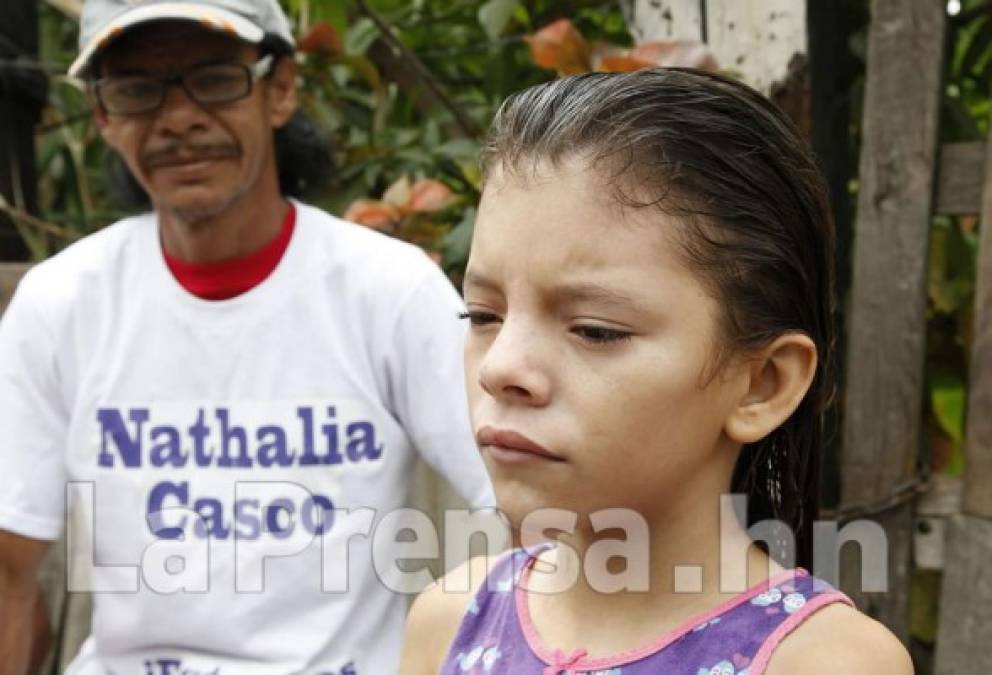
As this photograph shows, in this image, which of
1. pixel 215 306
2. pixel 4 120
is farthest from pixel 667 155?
pixel 4 120

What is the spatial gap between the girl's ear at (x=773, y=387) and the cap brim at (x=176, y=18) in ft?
4.23

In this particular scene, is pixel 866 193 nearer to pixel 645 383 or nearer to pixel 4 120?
pixel 645 383

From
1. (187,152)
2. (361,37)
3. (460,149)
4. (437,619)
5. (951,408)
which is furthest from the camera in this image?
(361,37)

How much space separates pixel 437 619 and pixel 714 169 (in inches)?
21.4

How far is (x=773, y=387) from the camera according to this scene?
1.22 meters

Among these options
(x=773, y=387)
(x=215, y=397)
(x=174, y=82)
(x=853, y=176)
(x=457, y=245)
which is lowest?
(x=215, y=397)

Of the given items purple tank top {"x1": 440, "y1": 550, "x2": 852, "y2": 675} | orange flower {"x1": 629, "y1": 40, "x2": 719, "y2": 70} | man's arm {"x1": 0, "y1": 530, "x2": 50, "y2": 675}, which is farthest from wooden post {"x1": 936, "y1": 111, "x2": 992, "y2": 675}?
man's arm {"x1": 0, "y1": 530, "x2": 50, "y2": 675}

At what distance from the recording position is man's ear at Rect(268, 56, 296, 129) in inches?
94.0

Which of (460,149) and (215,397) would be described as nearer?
(215,397)

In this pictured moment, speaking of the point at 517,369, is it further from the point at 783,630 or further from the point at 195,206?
the point at 195,206

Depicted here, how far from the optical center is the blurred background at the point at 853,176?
2393 mm

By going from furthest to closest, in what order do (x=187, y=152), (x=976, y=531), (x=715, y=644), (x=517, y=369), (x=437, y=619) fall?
(x=976, y=531) < (x=187, y=152) < (x=437, y=619) < (x=715, y=644) < (x=517, y=369)

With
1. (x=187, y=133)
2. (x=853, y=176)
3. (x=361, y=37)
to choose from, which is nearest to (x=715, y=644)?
(x=187, y=133)

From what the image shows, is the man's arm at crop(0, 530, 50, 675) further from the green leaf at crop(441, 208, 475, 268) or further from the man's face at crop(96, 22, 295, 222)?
the green leaf at crop(441, 208, 475, 268)
